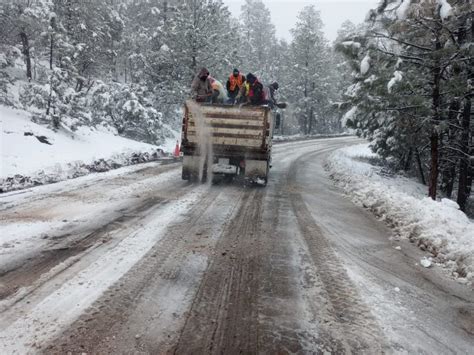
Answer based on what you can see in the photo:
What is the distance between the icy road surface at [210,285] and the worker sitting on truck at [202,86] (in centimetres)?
515

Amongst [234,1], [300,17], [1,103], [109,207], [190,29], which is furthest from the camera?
[234,1]

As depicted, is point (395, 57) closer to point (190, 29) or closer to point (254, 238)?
point (254, 238)

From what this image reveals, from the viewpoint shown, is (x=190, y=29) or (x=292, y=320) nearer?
(x=292, y=320)

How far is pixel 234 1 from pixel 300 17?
139 meters

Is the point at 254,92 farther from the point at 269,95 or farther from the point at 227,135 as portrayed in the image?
the point at 227,135

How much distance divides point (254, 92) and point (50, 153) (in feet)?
21.6

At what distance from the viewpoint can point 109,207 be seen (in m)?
A: 7.12

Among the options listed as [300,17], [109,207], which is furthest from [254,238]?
[300,17]

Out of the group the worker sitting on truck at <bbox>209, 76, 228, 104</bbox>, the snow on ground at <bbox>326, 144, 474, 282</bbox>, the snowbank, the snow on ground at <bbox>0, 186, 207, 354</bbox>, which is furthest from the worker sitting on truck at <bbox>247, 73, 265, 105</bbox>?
the snow on ground at <bbox>0, 186, 207, 354</bbox>

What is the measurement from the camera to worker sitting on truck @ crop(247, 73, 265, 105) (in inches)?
449

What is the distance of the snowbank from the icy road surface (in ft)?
6.79

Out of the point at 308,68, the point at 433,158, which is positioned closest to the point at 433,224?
the point at 433,158

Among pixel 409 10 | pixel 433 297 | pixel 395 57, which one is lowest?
pixel 433 297

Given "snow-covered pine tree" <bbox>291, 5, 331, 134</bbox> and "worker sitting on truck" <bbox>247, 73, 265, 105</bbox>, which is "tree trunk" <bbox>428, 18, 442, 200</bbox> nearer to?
"worker sitting on truck" <bbox>247, 73, 265, 105</bbox>
